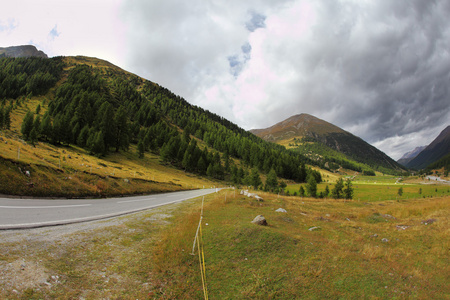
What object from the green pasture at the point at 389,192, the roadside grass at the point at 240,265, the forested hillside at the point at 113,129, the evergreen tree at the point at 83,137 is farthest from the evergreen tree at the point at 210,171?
the roadside grass at the point at 240,265

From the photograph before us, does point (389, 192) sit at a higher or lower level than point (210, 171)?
lower

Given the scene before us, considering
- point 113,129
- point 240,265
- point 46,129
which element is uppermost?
point 113,129

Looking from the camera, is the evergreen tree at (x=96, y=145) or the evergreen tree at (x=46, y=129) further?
the evergreen tree at (x=46, y=129)

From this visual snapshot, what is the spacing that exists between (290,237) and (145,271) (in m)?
7.56

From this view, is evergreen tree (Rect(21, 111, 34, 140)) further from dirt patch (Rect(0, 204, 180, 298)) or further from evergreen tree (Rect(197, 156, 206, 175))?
dirt patch (Rect(0, 204, 180, 298))

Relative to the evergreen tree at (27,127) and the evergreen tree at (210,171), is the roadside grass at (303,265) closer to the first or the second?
the evergreen tree at (27,127)

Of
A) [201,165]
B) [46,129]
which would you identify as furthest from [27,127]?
[201,165]

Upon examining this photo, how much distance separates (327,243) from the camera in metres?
10.1

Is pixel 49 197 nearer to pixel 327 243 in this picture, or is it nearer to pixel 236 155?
pixel 327 243

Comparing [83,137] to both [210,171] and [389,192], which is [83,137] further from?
[389,192]

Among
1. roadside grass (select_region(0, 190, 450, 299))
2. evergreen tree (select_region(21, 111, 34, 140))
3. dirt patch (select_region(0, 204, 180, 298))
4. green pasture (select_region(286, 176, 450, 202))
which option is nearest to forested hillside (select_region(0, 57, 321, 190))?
evergreen tree (select_region(21, 111, 34, 140))

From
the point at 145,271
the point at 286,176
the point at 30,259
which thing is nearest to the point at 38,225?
the point at 30,259

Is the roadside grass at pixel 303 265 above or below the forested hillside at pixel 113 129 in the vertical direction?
below

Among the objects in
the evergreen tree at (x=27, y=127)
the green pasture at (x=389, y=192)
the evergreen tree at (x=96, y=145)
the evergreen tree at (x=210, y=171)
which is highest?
the evergreen tree at (x=27, y=127)
